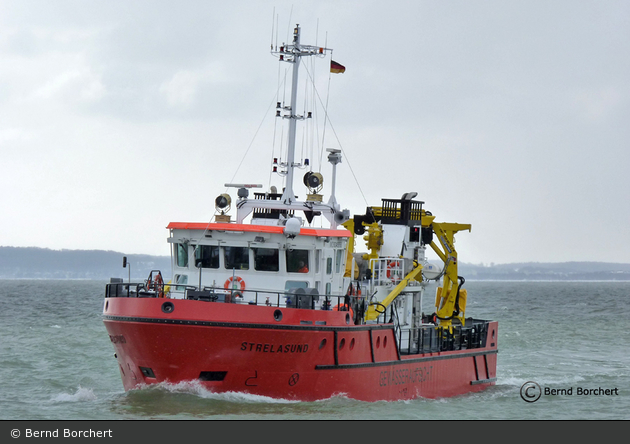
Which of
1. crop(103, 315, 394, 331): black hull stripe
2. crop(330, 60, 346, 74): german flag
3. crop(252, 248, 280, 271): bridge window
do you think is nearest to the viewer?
crop(103, 315, 394, 331): black hull stripe

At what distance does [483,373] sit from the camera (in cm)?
2792

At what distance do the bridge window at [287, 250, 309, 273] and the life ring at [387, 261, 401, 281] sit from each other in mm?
4799

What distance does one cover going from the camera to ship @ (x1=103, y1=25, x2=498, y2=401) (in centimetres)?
1853

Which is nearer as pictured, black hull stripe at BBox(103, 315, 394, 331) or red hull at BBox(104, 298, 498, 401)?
black hull stripe at BBox(103, 315, 394, 331)

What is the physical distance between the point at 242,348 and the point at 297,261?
3249mm

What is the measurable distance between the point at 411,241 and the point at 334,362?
7.70m

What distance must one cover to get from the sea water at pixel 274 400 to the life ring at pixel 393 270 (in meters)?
3.84

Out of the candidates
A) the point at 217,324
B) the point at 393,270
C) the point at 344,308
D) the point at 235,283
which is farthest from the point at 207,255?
the point at 393,270

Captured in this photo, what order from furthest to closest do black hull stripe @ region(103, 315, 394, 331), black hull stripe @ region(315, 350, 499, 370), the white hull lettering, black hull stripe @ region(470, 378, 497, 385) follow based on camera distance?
black hull stripe @ region(470, 378, 497, 385)
black hull stripe @ region(315, 350, 499, 370)
the white hull lettering
black hull stripe @ region(103, 315, 394, 331)

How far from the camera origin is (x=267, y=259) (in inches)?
827

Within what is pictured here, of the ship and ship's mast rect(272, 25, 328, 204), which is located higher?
ship's mast rect(272, 25, 328, 204)


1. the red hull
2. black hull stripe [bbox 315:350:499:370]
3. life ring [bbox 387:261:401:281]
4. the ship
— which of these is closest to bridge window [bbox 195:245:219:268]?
the ship

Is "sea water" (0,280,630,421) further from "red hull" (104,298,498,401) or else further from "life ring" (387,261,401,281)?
"life ring" (387,261,401,281)
